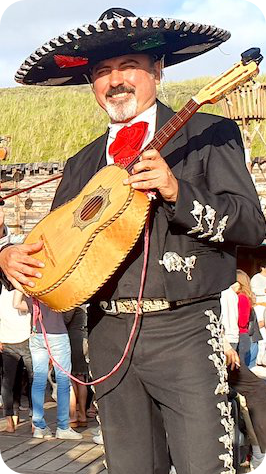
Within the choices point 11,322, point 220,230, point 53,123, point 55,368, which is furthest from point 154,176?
point 53,123

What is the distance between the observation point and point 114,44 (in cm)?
319

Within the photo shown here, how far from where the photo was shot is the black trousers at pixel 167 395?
9.50 feet

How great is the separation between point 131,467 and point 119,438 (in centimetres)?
12

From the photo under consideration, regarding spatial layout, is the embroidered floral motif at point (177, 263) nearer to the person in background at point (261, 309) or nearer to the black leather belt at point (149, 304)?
the black leather belt at point (149, 304)

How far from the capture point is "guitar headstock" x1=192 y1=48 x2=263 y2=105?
9.36 ft

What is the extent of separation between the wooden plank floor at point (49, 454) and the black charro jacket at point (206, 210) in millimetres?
3501

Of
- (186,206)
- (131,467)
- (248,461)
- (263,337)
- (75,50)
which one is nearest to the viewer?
(186,206)

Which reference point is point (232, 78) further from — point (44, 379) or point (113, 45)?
point (44, 379)

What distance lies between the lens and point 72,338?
7.89 m

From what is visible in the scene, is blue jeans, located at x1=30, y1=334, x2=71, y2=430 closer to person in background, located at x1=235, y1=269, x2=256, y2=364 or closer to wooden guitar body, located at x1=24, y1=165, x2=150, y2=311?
person in background, located at x1=235, y1=269, x2=256, y2=364

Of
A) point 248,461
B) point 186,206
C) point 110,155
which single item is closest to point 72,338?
point 248,461

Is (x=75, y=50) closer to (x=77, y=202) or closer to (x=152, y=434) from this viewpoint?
(x=77, y=202)

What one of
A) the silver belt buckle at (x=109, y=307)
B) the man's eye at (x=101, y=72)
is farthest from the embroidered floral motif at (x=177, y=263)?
the man's eye at (x=101, y=72)

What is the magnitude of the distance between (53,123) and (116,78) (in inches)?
1081
